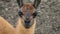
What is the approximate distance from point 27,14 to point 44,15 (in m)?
2.52

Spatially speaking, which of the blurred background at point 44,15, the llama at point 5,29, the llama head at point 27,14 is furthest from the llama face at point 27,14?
the blurred background at point 44,15

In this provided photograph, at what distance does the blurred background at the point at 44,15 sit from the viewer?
7.22 metres

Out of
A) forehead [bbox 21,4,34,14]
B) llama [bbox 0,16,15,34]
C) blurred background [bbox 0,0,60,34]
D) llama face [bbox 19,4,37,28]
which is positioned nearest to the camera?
llama face [bbox 19,4,37,28]

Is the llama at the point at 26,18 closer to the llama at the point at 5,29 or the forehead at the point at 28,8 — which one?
the forehead at the point at 28,8

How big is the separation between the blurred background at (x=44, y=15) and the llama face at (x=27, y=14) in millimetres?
1864

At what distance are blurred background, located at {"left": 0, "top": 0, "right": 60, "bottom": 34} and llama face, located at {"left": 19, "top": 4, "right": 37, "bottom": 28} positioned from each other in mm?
1864

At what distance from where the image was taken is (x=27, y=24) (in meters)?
5.11

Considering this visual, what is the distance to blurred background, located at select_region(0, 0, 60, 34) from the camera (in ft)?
23.7

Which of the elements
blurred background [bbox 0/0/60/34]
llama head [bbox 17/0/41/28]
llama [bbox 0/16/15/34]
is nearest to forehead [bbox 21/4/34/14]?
llama head [bbox 17/0/41/28]

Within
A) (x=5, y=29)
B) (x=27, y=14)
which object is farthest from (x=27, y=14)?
(x=5, y=29)

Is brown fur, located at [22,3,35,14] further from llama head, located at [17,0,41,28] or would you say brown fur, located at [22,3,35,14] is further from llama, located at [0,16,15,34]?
llama, located at [0,16,15,34]

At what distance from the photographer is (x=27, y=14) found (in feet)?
17.0

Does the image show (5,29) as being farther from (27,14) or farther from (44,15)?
(44,15)

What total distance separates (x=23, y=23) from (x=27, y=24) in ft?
0.33
